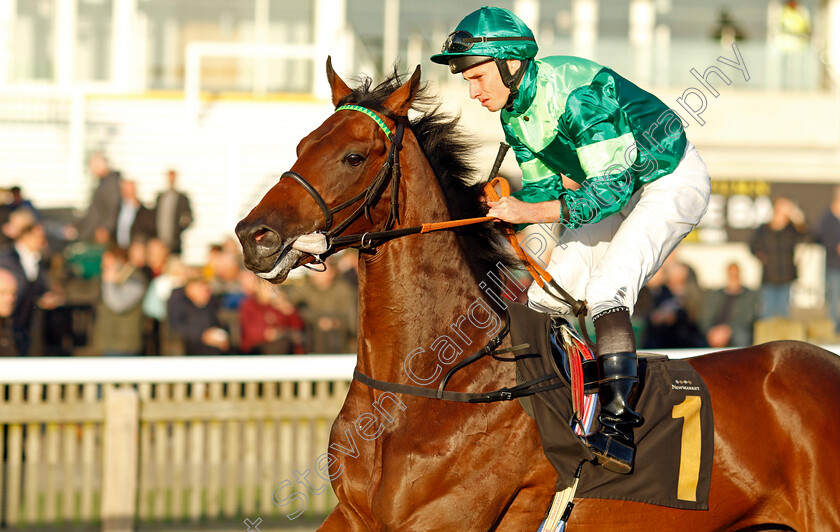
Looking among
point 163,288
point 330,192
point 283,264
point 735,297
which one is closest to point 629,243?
point 330,192

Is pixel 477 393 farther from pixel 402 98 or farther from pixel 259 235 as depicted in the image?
pixel 402 98

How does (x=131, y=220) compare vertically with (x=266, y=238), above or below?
below

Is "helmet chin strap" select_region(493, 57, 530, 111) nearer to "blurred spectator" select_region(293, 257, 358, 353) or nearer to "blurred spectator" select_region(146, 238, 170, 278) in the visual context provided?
"blurred spectator" select_region(293, 257, 358, 353)

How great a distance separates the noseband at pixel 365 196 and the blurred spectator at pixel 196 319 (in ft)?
14.1

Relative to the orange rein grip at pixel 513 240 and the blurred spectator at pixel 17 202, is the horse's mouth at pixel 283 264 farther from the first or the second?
the blurred spectator at pixel 17 202

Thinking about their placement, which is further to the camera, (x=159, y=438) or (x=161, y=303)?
(x=161, y=303)

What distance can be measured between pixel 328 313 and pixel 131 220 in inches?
102

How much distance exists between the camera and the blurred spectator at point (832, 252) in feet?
30.8

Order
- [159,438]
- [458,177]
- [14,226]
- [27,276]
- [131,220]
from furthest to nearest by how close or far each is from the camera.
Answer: [131,220] < [14,226] < [27,276] < [159,438] < [458,177]

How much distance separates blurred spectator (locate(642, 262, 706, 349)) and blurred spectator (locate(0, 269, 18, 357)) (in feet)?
16.7

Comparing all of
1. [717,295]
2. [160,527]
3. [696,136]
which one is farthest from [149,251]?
[696,136]

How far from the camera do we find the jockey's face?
317cm

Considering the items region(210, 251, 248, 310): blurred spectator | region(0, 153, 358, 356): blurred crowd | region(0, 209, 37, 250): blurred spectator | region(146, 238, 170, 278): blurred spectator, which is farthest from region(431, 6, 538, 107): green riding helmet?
region(0, 209, 37, 250): blurred spectator

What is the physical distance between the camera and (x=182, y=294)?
7.27 meters
